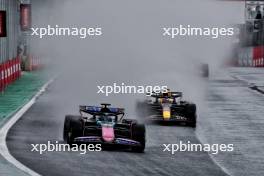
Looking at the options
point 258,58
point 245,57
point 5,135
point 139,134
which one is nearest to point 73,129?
point 139,134

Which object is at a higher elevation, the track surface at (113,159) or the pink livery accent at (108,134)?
the pink livery accent at (108,134)

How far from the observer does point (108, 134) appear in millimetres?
19422

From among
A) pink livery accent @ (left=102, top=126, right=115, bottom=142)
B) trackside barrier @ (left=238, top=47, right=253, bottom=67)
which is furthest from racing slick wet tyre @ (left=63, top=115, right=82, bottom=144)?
trackside barrier @ (left=238, top=47, right=253, bottom=67)

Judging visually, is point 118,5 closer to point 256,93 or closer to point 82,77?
point 82,77

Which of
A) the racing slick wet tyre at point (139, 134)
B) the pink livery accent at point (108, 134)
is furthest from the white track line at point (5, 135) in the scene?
the racing slick wet tyre at point (139, 134)

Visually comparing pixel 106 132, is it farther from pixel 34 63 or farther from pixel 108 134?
pixel 34 63

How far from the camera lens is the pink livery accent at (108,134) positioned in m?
19.3

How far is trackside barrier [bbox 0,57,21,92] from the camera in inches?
1495

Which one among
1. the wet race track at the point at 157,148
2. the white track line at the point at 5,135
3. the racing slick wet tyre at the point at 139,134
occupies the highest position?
the racing slick wet tyre at the point at 139,134

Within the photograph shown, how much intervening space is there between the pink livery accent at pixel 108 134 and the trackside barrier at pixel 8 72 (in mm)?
18163

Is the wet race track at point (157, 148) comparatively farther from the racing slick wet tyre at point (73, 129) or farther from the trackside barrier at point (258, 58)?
the trackside barrier at point (258, 58)

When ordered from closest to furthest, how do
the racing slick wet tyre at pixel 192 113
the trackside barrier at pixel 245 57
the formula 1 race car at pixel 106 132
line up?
the formula 1 race car at pixel 106 132
the racing slick wet tyre at pixel 192 113
the trackside barrier at pixel 245 57

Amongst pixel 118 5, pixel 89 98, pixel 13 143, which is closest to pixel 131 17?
pixel 118 5

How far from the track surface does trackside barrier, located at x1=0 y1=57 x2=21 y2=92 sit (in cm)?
1385
